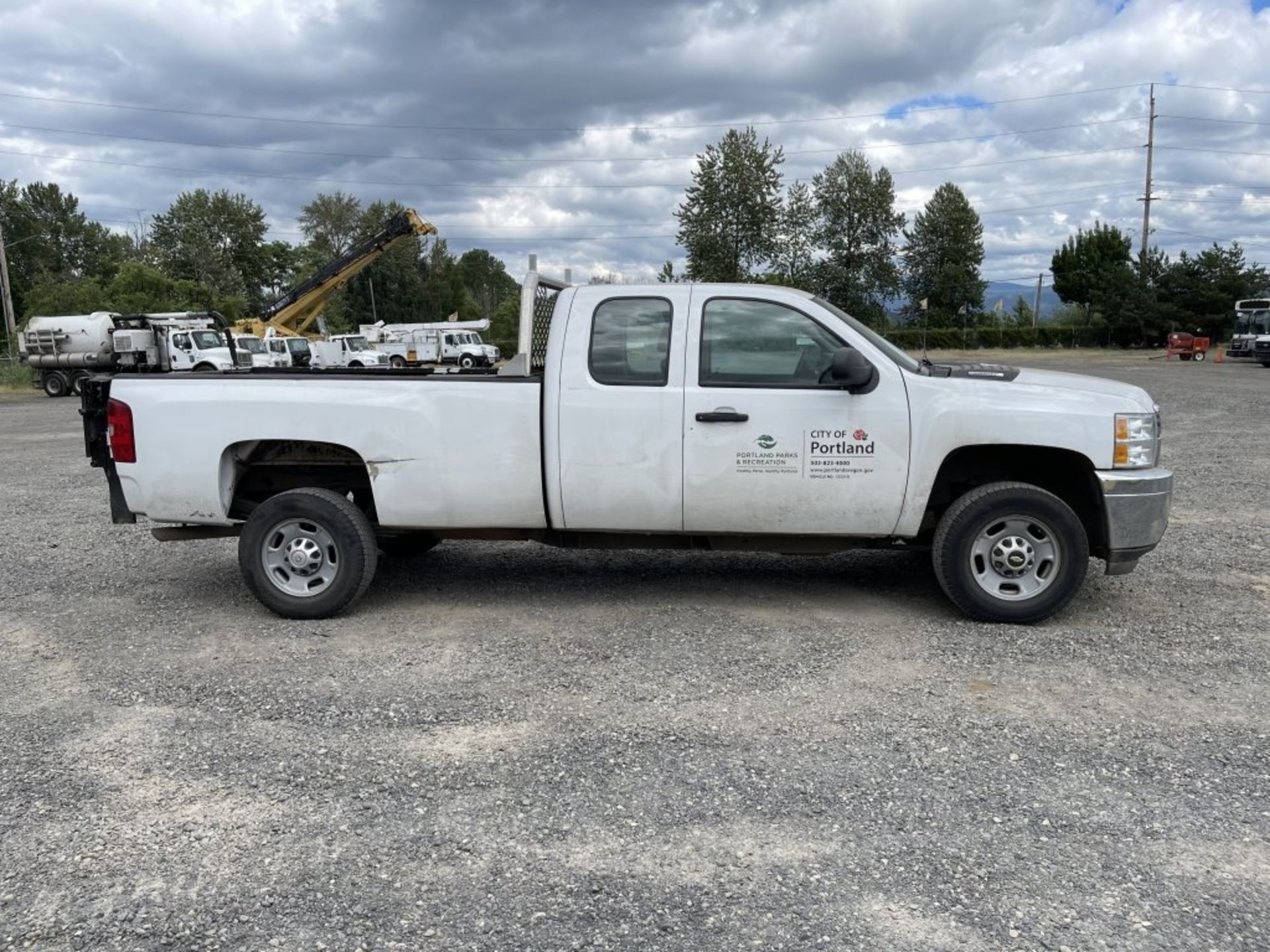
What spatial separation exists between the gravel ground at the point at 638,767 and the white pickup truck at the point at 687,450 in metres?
0.49

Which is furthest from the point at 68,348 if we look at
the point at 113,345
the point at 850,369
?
the point at 850,369

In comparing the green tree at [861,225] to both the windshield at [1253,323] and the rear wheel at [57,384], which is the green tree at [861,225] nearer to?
the windshield at [1253,323]

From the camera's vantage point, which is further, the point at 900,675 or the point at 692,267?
the point at 692,267

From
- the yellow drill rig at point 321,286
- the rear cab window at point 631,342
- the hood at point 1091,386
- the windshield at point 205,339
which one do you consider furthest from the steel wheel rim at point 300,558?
the yellow drill rig at point 321,286

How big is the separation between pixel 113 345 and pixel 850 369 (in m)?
31.9

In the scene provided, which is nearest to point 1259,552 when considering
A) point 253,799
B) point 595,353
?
point 595,353

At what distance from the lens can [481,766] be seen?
386 centimetres

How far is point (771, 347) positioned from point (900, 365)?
737 millimetres

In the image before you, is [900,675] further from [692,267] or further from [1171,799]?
[692,267]

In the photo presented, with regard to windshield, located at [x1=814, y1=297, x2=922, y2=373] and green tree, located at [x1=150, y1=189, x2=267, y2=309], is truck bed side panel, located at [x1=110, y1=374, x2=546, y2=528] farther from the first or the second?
green tree, located at [x1=150, y1=189, x2=267, y2=309]

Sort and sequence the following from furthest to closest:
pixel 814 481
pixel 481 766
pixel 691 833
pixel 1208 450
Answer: pixel 1208 450
pixel 814 481
pixel 481 766
pixel 691 833

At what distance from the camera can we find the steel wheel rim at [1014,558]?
5.41 m

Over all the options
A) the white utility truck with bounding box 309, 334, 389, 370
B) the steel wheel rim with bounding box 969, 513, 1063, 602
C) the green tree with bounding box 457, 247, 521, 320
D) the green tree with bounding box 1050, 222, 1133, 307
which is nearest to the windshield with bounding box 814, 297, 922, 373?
the steel wheel rim with bounding box 969, 513, 1063, 602

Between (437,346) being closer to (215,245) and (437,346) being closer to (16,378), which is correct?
(16,378)
